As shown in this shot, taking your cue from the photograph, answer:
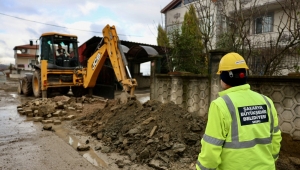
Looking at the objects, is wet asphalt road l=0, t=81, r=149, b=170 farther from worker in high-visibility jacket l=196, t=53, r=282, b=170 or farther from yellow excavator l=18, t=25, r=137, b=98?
yellow excavator l=18, t=25, r=137, b=98

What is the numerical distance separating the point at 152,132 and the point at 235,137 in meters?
3.03

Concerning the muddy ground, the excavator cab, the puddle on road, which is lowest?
the puddle on road

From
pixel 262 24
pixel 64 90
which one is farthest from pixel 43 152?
pixel 64 90

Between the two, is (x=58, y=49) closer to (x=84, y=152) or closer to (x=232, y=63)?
(x=84, y=152)

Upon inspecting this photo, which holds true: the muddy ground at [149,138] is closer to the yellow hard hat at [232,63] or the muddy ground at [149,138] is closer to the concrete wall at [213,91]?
the concrete wall at [213,91]

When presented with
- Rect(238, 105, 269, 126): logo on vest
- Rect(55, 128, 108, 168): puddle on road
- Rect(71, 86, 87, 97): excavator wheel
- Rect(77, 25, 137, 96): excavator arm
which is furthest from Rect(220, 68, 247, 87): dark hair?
Rect(71, 86, 87, 97): excavator wheel

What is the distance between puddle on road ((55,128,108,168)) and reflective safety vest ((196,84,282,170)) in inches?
109

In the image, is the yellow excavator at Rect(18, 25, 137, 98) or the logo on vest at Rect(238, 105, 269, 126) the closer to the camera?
the logo on vest at Rect(238, 105, 269, 126)

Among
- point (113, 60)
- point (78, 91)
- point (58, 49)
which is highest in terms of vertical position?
point (58, 49)

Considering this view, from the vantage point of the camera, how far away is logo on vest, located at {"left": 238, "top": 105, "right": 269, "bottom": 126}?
171 centimetres

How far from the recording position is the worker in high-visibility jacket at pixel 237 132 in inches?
65.9

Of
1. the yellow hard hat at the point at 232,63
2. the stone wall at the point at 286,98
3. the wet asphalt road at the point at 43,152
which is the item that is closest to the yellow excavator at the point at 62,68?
the wet asphalt road at the point at 43,152

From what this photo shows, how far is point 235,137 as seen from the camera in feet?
5.51

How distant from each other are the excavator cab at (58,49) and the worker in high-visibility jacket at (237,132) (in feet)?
34.4
